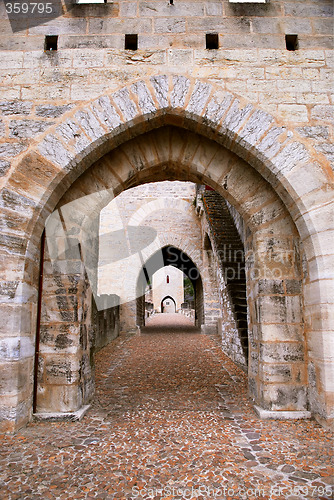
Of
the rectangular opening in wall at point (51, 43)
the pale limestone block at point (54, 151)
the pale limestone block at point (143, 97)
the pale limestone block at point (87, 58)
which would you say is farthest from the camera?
the rectangular opening in wall at point (51, 43)

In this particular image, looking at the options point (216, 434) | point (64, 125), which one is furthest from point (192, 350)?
point (64, 125)

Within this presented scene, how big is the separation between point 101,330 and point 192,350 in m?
1.96

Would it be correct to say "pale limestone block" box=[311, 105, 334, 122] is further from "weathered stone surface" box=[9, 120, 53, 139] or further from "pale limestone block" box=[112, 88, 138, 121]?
"weathered stone surface" box=[9, 120, 53, 139]

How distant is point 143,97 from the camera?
297 centimetres

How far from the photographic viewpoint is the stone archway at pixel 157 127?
272 centimetres

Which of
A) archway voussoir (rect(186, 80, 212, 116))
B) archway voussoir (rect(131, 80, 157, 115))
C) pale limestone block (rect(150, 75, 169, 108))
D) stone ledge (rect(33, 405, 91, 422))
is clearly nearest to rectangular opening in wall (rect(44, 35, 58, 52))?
archway voussoir (rect(131, 80, 157, 115))

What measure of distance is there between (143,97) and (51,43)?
1.13 meters

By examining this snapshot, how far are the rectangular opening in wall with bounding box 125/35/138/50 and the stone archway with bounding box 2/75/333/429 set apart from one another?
1.74 feet

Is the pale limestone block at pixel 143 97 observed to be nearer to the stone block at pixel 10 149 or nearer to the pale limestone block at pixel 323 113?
the stone block at pixel 10 149

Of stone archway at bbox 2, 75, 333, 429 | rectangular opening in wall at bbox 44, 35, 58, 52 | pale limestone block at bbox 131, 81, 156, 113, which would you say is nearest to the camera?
stone archway at bbox 2, 75, 333, 429

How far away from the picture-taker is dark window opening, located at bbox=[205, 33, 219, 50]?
3184 millimetres

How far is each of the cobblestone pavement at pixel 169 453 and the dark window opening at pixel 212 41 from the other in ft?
11.2

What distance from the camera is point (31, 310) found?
116 inches

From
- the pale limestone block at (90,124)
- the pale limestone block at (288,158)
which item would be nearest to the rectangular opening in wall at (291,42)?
the pale limestone block at (288,158)
